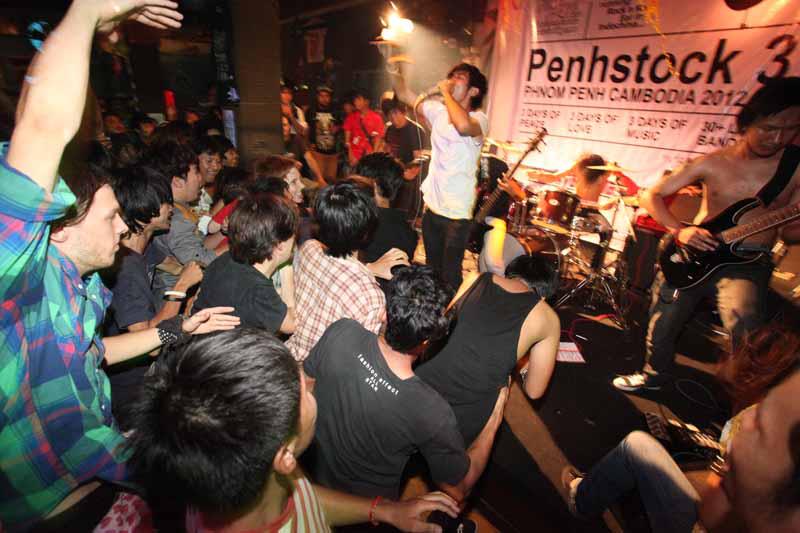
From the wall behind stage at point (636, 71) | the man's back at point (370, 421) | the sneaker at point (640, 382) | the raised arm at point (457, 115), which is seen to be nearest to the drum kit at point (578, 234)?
the wall behind stage at point (636, 71)

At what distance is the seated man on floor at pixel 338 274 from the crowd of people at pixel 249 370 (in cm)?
1

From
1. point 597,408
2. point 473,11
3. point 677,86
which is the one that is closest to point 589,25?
point 677,86

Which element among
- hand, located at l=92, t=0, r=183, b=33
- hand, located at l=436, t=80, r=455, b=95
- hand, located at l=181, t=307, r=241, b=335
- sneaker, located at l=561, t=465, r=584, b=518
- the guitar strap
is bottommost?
sneaker, located at l=561, t=465, r=584, b=518

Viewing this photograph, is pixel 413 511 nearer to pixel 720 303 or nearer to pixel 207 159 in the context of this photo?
pixel 720 303

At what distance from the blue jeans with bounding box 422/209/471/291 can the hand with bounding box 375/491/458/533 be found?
8.74ft

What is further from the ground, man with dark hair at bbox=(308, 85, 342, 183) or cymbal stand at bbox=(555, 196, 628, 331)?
man with dark hair at bbox=(308, 85, 342, 183)

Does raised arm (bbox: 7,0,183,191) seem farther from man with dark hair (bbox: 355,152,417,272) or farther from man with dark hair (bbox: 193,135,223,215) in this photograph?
man with dark hair (bbox: 193,135,223,215)

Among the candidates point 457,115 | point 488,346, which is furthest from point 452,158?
point 488,346

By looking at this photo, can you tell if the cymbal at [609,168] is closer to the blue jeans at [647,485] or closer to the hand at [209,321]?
the blue jeans at [647,485]

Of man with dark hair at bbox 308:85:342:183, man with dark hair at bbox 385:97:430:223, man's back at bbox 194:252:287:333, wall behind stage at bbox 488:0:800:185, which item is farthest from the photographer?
man with dark hair at bbox 308:85:342:183

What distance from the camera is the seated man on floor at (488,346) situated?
6.23 feet

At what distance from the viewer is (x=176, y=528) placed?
108cm

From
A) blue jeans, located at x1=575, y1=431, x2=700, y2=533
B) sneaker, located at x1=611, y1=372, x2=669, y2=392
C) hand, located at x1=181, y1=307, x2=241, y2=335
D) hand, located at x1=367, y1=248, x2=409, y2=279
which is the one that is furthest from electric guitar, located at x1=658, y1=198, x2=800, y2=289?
hand, located at x1=181, y1=307, x2=241, y2=335

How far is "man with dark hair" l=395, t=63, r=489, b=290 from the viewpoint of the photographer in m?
3.55
